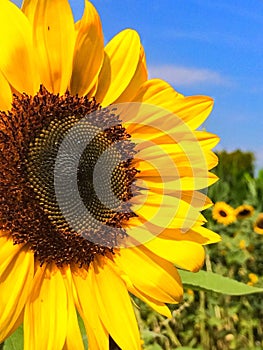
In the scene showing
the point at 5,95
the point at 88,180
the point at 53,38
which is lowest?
the point at 88,180

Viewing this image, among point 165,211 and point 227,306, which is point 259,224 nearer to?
point 227,306

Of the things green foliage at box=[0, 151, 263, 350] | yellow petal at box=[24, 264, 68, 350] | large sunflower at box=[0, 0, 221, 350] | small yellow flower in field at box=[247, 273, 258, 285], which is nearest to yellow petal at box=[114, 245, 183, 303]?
large sunflower at box=[0, 0, 221, 350]

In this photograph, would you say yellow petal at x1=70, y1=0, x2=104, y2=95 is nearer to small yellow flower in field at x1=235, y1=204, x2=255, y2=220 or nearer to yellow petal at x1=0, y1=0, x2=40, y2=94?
yellow petal at x1=0, y1=0, x2=40, y2=94

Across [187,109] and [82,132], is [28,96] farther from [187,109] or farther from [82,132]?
[187,109]

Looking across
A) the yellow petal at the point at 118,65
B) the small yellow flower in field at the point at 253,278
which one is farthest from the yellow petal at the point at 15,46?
the small yellow flower in field at the point at 253,278

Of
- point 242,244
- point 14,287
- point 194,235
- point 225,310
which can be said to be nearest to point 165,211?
point 194,235
